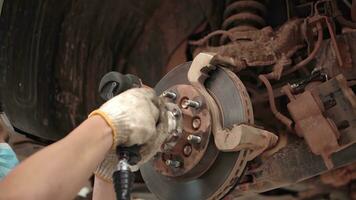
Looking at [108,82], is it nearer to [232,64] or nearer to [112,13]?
[232,64]

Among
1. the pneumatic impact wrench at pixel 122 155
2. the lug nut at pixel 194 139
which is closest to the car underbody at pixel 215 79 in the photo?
the lug nut at pixel 194 139

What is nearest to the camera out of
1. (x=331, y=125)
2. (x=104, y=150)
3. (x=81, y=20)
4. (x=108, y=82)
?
(x=104, y=150)

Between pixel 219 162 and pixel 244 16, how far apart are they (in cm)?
43

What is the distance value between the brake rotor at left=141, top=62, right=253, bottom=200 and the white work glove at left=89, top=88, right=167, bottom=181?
128 mm

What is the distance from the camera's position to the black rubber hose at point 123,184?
2.57 feet

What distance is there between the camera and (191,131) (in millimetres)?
974

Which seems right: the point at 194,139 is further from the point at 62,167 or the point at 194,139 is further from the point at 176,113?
the point at 62,167

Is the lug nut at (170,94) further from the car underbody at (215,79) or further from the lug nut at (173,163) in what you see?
the lug nut at (173,163)

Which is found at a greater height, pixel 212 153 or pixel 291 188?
pixel 212 153

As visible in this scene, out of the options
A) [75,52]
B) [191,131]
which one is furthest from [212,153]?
[75,52]

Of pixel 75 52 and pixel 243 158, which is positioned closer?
pixel 243 158

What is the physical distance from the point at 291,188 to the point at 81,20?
2.04 feet

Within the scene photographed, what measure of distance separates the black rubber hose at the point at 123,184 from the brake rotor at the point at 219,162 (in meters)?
0.21

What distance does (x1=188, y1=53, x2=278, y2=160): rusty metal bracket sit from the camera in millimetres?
900
